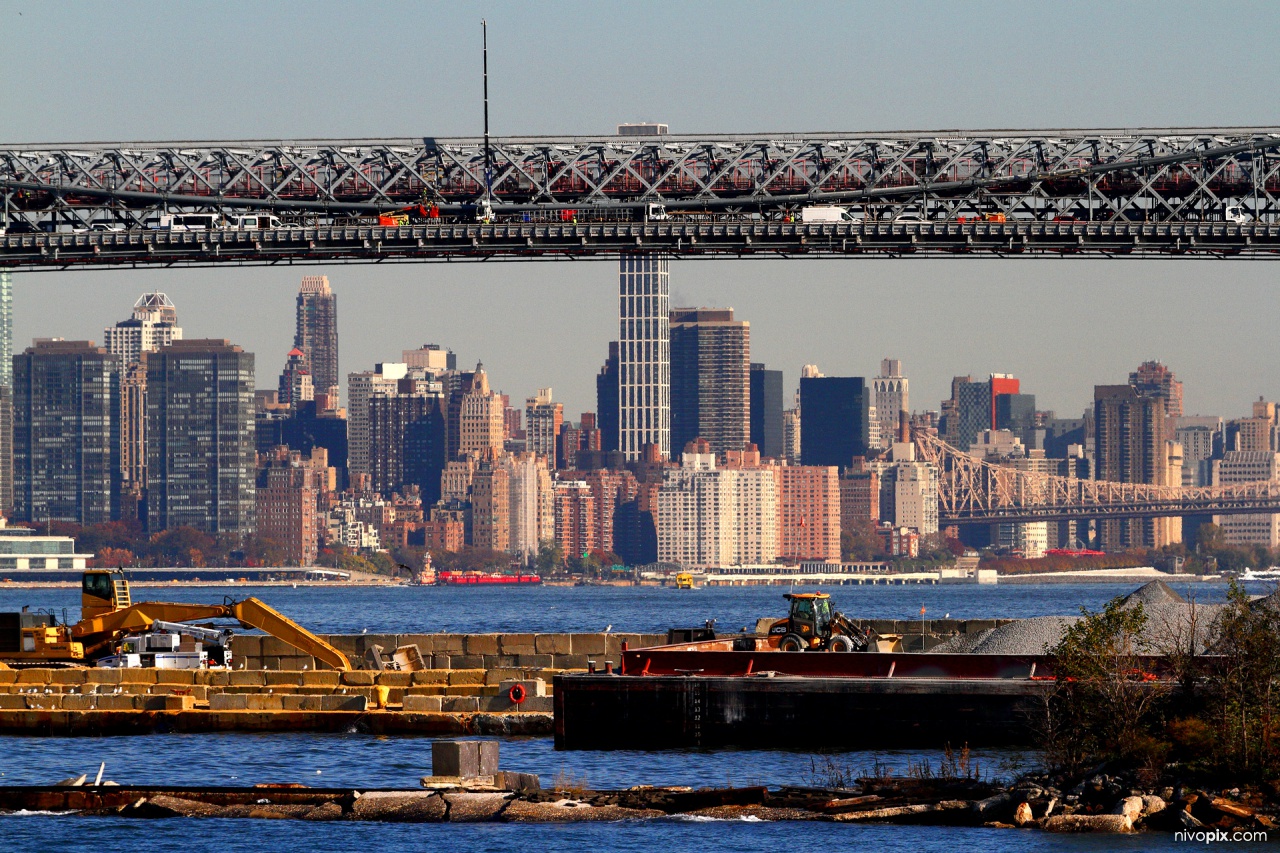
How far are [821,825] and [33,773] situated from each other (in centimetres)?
1605

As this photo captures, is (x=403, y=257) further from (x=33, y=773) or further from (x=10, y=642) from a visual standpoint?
(x=33, y=773)

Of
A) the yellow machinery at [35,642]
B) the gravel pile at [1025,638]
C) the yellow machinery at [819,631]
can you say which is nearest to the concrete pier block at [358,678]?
the yellow machinery at [35,642]

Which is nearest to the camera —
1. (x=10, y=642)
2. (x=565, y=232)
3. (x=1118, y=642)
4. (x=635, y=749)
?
(x=1118, y=642)

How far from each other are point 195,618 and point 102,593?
390 centimetres

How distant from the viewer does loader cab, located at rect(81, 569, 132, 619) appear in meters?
52.8

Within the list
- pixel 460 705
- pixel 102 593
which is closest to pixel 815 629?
pixel 460 705

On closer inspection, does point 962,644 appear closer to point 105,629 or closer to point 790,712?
point 790,712

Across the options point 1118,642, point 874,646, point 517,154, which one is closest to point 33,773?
point 874,646

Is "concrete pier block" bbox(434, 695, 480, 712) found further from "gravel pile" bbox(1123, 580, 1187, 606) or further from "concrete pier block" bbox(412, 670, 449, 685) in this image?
"gravel pile" bbox(1123, 580, 1187, 606)

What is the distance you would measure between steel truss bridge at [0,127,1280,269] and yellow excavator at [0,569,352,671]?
28.2 meters

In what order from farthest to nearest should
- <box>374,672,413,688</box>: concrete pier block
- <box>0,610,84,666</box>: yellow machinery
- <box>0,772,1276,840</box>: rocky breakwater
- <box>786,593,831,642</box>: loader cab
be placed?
<box>0,610,84,666</box>: yellow machinery
<box>374,672,413,688</box>: concrete pier block
<box>786,593,831,642</box>: loader cab
<box>0,772,1276,840</box>: rocky breakwater

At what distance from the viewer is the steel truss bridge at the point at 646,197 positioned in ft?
257

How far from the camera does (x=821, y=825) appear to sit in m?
30.9

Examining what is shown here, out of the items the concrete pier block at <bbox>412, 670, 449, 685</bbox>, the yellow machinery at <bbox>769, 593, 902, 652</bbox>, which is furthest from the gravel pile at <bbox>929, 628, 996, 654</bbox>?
the concrete pier block at <bbox>412, 670, 449, 685</bbox>
